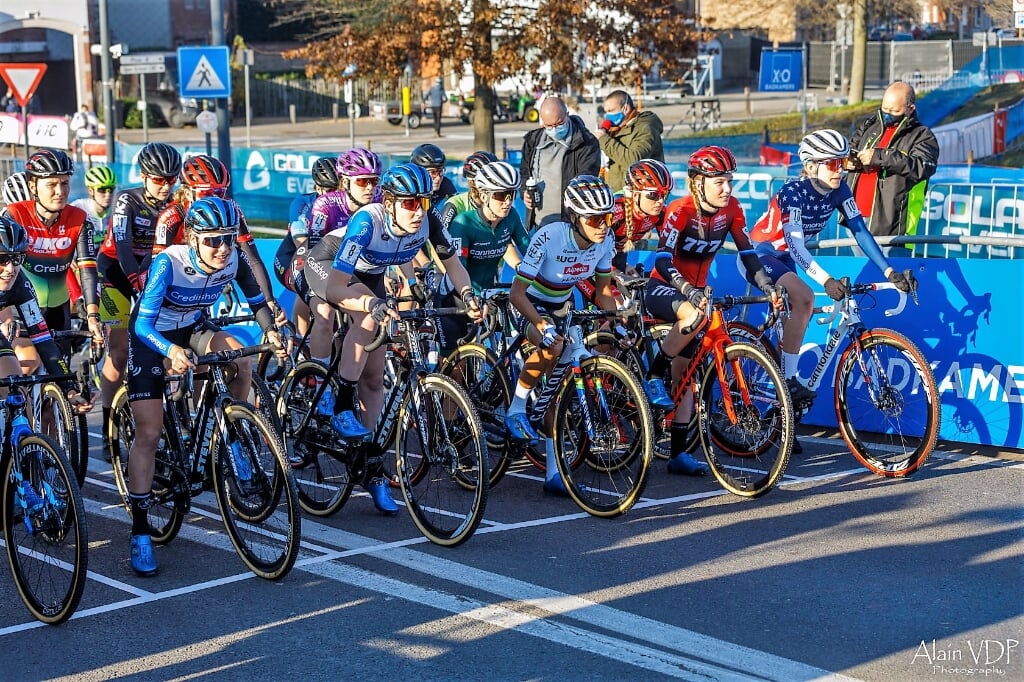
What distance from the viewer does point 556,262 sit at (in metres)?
8.52

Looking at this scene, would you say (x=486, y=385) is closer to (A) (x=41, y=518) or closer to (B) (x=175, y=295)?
(B) (x=175, y=295)

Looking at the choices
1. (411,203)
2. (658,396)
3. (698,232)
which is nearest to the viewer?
(411,203)

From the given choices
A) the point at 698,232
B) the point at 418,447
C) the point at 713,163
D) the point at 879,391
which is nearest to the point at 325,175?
the point at 698,232

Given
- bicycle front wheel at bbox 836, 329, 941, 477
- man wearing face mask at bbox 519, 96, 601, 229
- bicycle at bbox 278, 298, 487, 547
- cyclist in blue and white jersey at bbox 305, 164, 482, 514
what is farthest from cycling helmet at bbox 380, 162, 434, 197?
man wearing face mask at bbox 519, 96, 601, 229

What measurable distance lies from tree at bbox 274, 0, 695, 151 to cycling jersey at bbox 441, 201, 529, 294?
15.0m

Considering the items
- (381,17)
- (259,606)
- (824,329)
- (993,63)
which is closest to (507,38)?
(381,17)

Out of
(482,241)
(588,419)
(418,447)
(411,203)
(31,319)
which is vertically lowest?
(418,447)

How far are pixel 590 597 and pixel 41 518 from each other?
2607 millimetres

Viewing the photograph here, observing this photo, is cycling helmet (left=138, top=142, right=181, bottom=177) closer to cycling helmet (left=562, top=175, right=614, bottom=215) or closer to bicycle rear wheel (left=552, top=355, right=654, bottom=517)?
cycling helmet (left=562, top=175, right=614, bottom=215)

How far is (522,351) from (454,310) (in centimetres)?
90

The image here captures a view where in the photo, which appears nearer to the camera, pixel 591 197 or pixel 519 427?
pixel 591 197

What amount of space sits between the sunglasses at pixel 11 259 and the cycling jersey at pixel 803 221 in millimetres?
4825

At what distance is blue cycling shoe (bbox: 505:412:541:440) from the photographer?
843 centimetres

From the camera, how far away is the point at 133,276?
30.1ft
